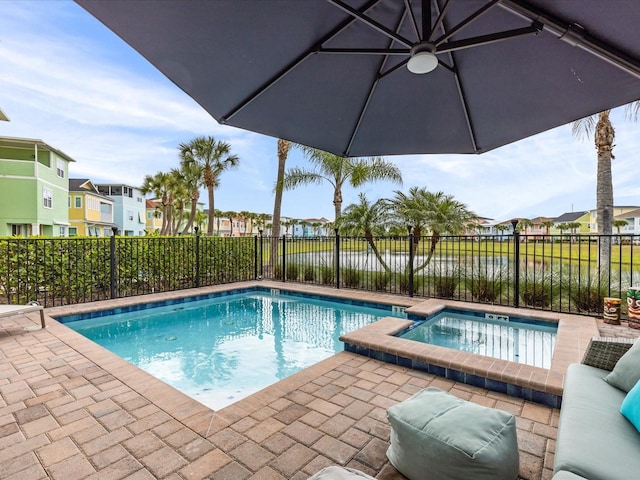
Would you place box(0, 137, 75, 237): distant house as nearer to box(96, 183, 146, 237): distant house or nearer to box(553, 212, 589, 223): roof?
box(96, 183, 146, 237): distant house

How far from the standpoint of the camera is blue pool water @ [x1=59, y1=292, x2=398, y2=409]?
385 centimetres

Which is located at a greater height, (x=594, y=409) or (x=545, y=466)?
(x=594, y=409)

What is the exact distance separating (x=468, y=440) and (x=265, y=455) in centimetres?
118

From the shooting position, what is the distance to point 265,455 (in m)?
2.02

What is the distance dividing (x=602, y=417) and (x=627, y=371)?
0.51 m

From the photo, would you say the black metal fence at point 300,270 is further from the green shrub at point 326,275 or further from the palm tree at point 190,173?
the palm tree at point 190,173

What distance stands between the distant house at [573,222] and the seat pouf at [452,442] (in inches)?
2369

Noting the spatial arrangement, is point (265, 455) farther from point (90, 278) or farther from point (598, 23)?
point (90, 278)

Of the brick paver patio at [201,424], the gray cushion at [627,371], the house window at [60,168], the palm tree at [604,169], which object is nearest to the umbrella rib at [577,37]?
the gray cushion at [627,371]

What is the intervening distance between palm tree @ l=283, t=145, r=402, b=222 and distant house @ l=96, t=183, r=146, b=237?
27.1m

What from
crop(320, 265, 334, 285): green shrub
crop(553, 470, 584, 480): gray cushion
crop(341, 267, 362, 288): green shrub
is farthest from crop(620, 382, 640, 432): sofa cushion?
crop(320, 265, 334, 285): green shrub

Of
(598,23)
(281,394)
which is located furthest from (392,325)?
(598,23)

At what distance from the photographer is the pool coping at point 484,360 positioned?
2.75m

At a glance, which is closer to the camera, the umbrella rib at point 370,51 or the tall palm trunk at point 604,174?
the umbrella rib at point 370,51
